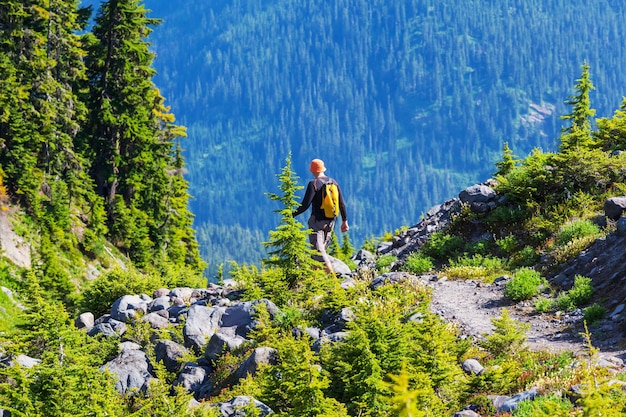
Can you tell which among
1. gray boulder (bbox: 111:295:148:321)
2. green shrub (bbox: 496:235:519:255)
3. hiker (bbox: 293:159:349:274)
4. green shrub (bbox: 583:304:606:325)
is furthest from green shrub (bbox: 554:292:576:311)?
gray boulder (bbox: 111:295:148:321)

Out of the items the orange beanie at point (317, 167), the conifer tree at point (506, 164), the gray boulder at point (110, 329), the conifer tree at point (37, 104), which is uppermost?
the conifer tree at point (37, 104)

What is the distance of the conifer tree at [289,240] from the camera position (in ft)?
48.1

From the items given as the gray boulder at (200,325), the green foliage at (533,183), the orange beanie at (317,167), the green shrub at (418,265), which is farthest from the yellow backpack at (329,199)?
the green foliage at (533,183)

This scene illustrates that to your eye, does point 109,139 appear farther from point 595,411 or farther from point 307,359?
point 595,411

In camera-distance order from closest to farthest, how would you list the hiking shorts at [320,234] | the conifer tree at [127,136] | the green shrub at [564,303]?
the green shrub at [564,303] → the hiking shorts at [320,234] → the conifer tree at [127,136]

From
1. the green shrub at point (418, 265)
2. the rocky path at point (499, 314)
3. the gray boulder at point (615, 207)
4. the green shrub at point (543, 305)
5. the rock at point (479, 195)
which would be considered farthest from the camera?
the rock at point (479, 195)

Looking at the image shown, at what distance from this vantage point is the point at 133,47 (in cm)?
4050

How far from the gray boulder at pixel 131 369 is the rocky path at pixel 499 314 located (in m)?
5.52

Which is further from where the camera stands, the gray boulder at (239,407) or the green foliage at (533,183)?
the green foliage at (533,183)

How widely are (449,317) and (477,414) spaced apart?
173 inches

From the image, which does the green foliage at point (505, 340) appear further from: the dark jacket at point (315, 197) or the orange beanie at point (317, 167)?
the orange beanie at point (317, 167)

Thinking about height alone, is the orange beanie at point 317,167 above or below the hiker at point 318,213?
above

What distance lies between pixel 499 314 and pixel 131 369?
22.6ft

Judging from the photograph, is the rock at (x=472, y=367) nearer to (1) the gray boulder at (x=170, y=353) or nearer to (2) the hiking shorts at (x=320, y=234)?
(1) the gray boulder at (x=170, y=353)
